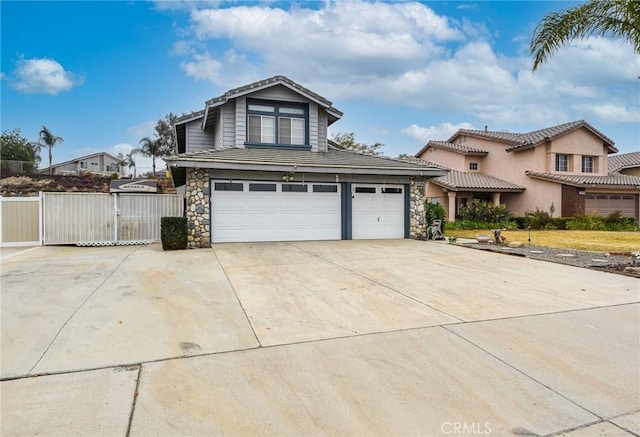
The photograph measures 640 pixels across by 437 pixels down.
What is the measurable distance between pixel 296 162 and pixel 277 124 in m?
2.95

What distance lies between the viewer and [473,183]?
24297 millimetres

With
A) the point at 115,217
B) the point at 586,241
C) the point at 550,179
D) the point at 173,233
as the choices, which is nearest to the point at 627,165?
the point at 550,179

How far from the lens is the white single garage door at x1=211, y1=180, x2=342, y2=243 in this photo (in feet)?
40.1

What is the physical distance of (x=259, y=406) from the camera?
2689 mm

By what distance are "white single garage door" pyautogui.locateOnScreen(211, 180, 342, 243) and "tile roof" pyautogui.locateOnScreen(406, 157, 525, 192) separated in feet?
39.5

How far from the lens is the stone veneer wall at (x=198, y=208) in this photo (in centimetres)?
1161

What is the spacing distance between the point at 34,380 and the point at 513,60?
68.4ft

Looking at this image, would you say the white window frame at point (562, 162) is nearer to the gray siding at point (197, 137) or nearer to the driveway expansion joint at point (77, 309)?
the gray siding at point (197, 137)

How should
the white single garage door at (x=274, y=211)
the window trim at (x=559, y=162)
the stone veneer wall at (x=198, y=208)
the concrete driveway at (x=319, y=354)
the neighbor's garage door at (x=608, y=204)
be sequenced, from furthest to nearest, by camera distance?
the window trim at (x=559, y=162) < the neighbor's garage door at (x=608, y=204) < the white single garage door at (x=274, y=211) < the stone veneer wall at (x=198, y=208) < the concrete driveway at (x=319, y=354)

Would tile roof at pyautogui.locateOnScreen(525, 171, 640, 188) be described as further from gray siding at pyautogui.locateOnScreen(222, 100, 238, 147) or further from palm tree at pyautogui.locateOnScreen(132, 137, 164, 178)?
palm tree at pyautogui.locateOnScreen(132, 137, 164, 178)

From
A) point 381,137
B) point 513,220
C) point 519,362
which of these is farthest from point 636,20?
point 381,137

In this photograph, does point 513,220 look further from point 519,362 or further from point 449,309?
point 519,362

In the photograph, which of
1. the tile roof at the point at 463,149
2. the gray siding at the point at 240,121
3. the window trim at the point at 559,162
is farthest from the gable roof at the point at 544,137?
the gray siding at the point at 240,121

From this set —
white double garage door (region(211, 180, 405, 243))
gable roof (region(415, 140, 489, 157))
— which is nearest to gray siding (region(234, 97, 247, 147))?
white double garage door (region(211, 180, 405, 243))
